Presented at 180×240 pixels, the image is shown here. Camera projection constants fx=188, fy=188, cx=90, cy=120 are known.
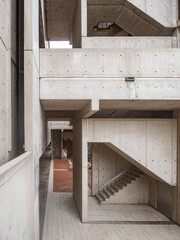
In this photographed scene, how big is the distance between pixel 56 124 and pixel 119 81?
45.1 feet

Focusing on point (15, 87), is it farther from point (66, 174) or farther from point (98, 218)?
point (66, 174)

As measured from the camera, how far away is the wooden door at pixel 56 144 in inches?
970

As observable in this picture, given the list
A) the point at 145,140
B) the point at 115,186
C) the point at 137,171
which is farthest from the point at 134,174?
the point at 145,140

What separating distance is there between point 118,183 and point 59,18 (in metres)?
9.30

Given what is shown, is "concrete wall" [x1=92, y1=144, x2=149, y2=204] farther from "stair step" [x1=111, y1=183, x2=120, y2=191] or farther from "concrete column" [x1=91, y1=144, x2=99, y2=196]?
"stair step" [x1=111, y1=183, x2=120, y2=191]

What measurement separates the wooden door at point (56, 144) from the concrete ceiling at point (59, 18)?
1476 cm

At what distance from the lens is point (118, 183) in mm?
10117

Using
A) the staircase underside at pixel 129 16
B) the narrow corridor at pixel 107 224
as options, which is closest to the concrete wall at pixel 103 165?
the narrow corridor at pixel 107 224

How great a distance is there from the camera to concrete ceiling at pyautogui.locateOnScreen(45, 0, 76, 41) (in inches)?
340

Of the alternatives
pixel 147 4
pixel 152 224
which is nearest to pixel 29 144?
pixel 152 224

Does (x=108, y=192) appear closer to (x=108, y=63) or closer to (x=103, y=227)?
(x=103, y=227)

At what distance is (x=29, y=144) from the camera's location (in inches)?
167

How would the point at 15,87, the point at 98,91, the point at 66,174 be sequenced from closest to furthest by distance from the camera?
the point at 15,87 → the point at 98,91 → the point at 66,174

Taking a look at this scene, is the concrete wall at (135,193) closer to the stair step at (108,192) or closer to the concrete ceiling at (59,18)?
the stair step at (108,192)
